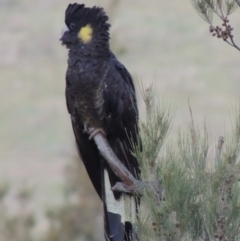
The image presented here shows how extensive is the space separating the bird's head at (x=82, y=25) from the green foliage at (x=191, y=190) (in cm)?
119

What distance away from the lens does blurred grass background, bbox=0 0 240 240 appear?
1722 centimetres

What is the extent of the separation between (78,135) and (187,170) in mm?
1449

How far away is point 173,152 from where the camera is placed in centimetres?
321

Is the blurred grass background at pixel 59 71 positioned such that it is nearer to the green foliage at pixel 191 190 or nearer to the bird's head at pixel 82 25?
the bird's head at pixel 82 25

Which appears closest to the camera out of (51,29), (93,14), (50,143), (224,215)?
(224,215)

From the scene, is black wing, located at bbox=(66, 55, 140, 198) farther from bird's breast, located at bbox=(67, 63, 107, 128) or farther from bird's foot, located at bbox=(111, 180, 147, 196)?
bird's foot, located at bbox=(111, 180, 147, 196)

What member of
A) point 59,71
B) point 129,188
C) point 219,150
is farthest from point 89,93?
point 59,71

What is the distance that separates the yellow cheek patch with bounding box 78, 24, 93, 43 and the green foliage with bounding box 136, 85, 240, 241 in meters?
1.19

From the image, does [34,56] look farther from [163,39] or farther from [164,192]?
[164,192]

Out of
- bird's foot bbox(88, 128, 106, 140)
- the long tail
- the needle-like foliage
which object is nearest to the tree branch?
bird's foot bbox(88, 128, 106, 140)

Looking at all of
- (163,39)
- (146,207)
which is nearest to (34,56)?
(163,39)

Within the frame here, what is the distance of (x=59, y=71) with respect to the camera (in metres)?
20.0

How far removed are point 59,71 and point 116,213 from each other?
1566cm

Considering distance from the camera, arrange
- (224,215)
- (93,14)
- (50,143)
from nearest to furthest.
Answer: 1. (224,215)
2. (93,14)
3. (50,143)
